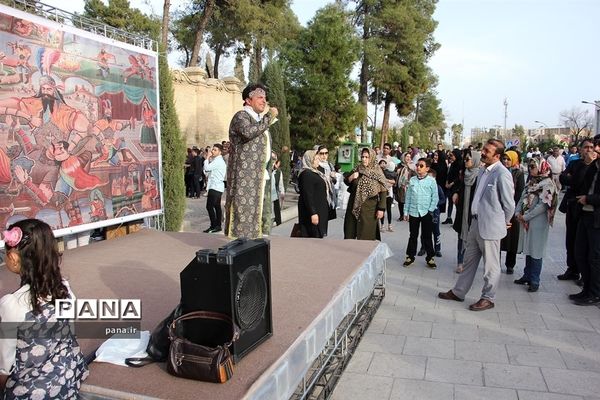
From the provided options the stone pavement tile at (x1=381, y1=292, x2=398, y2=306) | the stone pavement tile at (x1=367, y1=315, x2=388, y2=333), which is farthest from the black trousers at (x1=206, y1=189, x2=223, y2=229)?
the stone pavement tile at (x1=367, y1=315, x2=388, y2=333)

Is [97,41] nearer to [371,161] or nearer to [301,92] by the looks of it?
[371,161]

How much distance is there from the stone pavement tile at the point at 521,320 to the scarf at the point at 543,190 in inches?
56.2

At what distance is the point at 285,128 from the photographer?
14.9m

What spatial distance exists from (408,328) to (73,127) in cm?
420

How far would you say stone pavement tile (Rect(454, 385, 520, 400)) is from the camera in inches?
143

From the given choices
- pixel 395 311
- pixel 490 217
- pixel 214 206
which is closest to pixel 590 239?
pixel 490 217

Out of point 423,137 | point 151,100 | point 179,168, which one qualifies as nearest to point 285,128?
point 179,168

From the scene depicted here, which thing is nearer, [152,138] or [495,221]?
[495,221]

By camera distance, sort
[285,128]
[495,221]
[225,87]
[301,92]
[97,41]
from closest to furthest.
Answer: [495,221]
[97,41]
[285,128]
[301,92]
[225,87]

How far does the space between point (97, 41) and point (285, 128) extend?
902 cm

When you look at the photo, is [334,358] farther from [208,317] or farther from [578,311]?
[578,311]

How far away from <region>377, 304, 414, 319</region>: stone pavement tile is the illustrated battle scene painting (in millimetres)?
3481

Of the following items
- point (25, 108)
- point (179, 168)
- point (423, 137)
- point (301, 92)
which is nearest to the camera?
point (25, 108)

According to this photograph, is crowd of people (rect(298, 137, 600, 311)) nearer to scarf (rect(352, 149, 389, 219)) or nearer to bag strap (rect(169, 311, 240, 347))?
scarf (rect(352, 149, 389, 219))
